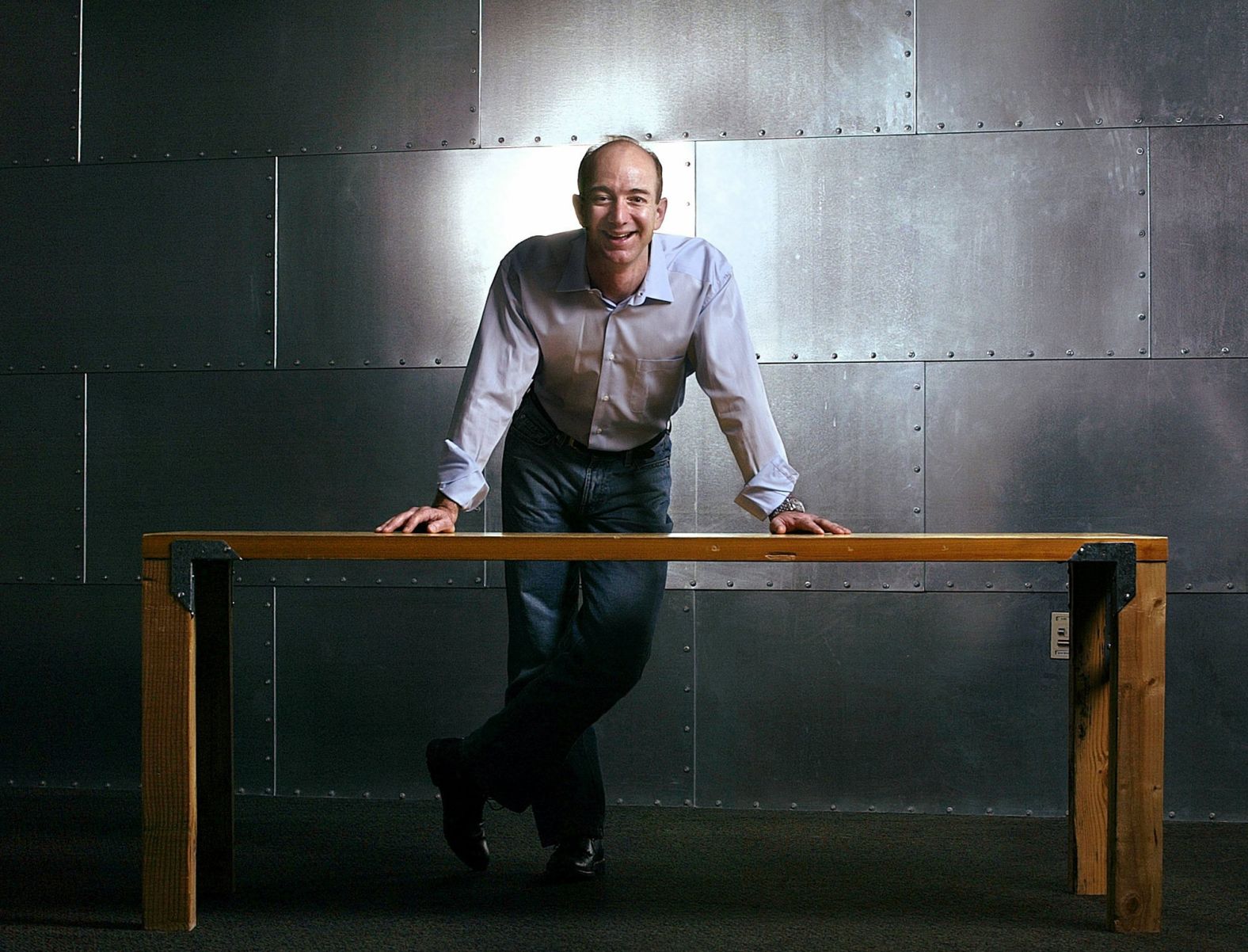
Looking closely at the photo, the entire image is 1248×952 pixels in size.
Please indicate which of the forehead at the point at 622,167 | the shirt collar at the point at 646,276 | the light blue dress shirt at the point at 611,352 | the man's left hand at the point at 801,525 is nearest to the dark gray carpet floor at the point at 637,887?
the man's left hand at the point at 801,525

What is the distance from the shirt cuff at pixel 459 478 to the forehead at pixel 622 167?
0.53 m

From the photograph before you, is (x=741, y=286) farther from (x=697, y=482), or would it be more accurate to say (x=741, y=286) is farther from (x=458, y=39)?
(x=458, y=39)

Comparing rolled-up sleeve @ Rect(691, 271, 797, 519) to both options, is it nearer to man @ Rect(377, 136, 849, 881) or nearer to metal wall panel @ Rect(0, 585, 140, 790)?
man @ Rect(377, 136, 849, 881)

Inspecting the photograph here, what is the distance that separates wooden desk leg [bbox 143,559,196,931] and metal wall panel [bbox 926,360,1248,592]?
1.77 m

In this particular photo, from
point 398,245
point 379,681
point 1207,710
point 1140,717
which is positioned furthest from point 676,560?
point 1207,710

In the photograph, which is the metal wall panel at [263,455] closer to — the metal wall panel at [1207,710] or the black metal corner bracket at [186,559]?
the black metal corner bracket at [186,559]

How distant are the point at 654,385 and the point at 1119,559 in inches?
34.0

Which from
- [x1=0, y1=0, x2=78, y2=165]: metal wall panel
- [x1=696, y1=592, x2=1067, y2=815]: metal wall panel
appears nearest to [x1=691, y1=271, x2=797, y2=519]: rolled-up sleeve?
[x1=696, y1=592, x2=1067, y2=815]: metal wall panel

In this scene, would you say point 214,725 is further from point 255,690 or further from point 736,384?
point 736,384

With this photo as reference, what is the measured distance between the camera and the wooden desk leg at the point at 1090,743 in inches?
86.8

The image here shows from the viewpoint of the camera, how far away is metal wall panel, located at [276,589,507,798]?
3.13 metres

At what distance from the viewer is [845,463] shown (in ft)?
9.93

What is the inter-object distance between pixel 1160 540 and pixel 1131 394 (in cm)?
111

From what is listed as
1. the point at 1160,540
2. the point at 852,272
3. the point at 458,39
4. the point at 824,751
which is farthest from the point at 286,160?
the point at 1160,540
